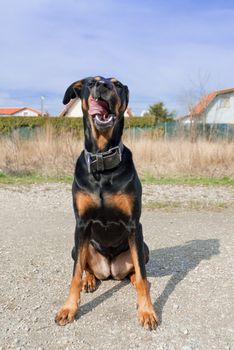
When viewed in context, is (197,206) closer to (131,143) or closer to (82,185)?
(82,185)

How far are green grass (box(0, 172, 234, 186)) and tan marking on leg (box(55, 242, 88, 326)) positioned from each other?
6.91 metres

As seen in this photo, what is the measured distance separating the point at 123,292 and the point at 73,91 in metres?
1.81

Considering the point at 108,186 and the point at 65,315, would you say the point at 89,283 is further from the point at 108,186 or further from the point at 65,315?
the point at 108,186

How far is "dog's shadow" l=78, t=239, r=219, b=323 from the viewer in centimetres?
328

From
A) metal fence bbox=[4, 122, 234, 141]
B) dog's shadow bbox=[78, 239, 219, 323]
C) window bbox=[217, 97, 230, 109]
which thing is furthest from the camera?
window bbox=[217, 97, 230, 109]

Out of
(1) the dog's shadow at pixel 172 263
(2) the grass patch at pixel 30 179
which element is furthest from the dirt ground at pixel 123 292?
(2) the grass patch at pixel 30 179

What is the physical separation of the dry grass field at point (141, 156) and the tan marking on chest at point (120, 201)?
8.42 metres

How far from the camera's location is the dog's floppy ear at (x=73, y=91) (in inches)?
131

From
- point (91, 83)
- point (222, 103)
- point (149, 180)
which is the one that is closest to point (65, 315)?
point (91, 83)

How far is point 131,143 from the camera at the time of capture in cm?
1288

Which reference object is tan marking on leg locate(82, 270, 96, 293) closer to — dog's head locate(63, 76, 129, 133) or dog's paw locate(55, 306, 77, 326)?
dog's paw locate(55, 306, 77, 326)

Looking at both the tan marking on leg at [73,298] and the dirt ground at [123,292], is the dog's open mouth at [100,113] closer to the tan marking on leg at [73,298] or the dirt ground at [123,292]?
the tan marking on leg at [73,298]

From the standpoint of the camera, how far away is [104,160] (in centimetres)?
301

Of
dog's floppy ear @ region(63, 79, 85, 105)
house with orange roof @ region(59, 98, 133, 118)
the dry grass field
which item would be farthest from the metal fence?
dog's floppy ear @ region(63, 79, 85, 105)
